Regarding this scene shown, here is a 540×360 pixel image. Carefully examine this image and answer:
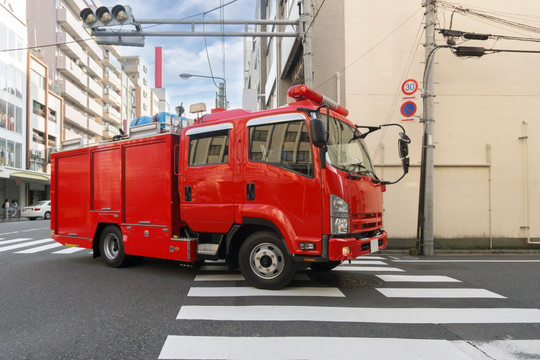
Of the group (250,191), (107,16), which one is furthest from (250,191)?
(107,16)

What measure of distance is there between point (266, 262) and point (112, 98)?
2346 inches

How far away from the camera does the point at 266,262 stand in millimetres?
5551

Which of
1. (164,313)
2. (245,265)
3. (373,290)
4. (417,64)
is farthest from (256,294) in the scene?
(417,64)

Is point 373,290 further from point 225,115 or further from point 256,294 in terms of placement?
point 225,115

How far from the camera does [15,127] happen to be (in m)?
32.2

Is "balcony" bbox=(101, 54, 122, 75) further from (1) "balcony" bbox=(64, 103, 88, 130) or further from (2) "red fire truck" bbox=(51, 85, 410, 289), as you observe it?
(2) "red fire truck" bbox=(51, 85, 410, 289)

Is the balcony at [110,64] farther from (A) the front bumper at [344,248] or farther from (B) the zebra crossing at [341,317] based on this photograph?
(A) the front bumper at [344,248]

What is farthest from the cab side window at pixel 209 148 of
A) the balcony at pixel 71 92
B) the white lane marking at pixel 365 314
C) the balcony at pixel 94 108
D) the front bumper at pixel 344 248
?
the balcony at pixel 94 108

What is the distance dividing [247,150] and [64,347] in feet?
11.1

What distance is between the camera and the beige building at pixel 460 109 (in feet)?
37.0

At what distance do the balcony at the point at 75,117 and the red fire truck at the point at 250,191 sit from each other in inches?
1693

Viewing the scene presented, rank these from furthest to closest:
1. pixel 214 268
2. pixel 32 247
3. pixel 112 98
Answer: pixel 112 98 → pixel 32 247 → pixel 214 268

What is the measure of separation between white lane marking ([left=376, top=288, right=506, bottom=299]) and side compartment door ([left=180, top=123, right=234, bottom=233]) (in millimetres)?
2709

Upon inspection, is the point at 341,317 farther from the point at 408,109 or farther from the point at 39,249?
the point at 39,249
